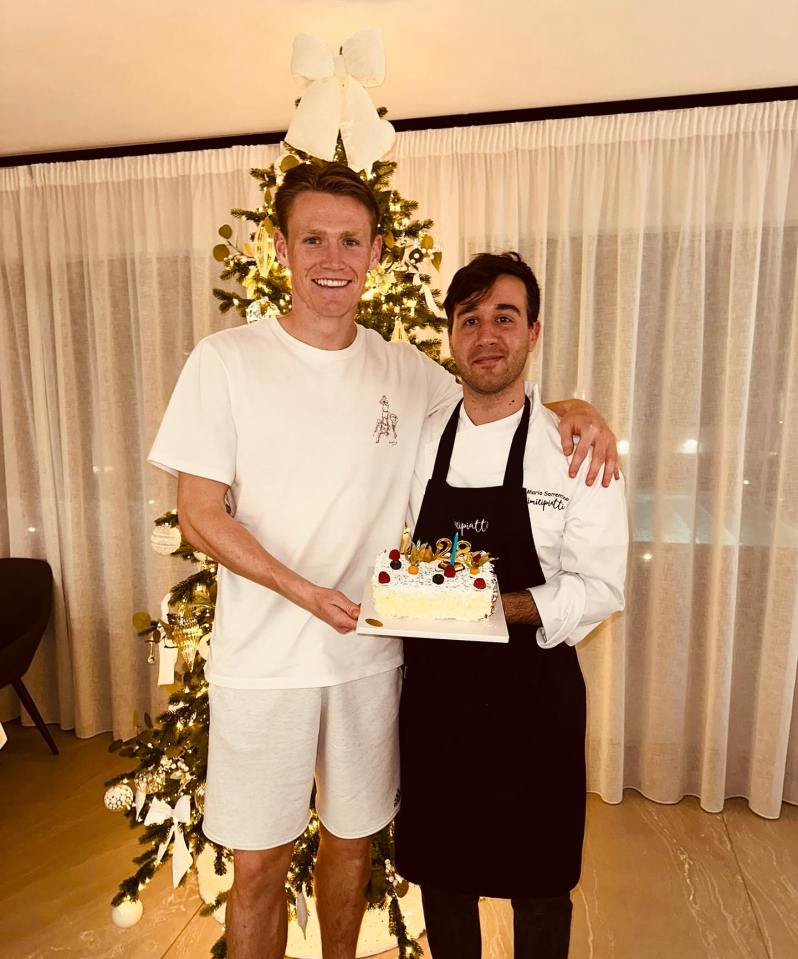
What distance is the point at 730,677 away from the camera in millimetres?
3186

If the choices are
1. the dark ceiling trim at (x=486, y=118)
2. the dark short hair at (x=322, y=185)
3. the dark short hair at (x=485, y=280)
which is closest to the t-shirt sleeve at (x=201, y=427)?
the dark short hair at (x=322, y=185)

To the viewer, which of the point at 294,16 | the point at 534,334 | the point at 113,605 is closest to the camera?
the point at 534,334

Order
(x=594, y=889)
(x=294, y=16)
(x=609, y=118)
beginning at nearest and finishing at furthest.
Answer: (x=294, y=16), (x=594, y=889), (x=609, y=118)

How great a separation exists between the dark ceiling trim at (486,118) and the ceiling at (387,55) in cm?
6

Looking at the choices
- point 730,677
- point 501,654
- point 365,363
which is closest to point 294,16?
point 365,363

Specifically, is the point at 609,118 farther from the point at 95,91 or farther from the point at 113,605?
the point at 113,605

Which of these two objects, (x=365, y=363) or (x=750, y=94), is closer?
(x=365, y=363)

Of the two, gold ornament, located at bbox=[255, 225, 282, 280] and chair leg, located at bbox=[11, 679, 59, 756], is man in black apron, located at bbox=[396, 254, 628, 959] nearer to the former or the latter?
gold ornament, located at bbox=[255, 225, 282, 280]

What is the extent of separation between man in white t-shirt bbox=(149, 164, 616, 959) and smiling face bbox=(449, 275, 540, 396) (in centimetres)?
21

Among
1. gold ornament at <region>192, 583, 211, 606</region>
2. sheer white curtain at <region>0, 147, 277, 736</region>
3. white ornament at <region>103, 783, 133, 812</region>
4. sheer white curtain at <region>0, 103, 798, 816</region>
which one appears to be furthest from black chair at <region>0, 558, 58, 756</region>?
gold ornament at <region>192, 583, 211, 606</region>

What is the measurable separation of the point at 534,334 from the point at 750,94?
5.80ft

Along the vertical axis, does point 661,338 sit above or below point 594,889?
above

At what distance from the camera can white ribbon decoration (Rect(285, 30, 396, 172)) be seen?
6.41ft

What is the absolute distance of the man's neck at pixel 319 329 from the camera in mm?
1828
